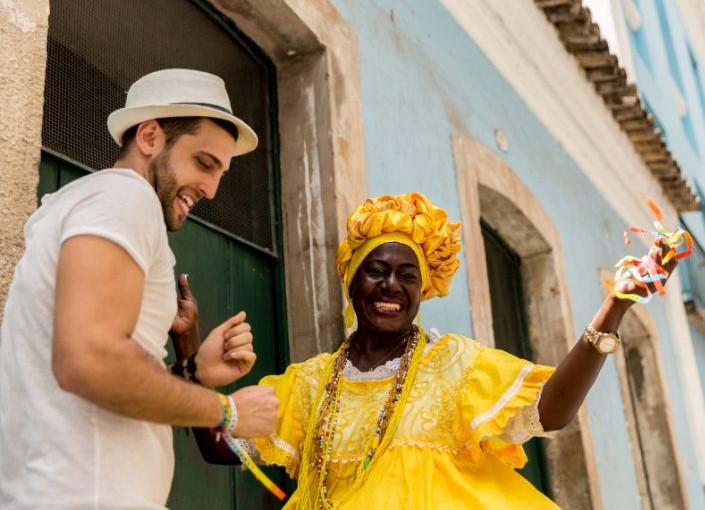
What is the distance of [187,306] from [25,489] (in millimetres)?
998

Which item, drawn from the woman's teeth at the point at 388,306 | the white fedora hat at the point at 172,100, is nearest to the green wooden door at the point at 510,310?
the woman's teeth at the point at 388,306

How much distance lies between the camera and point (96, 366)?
154 centimetres

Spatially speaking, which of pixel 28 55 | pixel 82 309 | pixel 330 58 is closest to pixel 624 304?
pixel 82 309

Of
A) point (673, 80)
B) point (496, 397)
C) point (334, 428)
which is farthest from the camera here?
point (673, 80)

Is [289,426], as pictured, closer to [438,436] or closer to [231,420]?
[438,436]

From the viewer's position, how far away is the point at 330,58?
4.02m

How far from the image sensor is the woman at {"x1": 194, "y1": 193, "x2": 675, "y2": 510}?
2.59 metres

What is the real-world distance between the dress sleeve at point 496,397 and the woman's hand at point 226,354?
0.82 meters

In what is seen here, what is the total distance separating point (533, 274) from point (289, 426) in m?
3.88

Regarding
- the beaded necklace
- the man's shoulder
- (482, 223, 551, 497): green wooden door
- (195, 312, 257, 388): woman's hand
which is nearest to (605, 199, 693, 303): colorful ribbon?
the beaded necklace

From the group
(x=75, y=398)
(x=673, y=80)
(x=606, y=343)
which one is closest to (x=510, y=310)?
(x=606, y=343)

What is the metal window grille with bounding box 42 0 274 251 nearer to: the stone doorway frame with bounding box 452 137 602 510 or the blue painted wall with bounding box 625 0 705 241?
the stone doorway frame with bounding box 452 137 602 510

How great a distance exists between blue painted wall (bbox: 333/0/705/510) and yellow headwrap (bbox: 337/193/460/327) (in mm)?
957

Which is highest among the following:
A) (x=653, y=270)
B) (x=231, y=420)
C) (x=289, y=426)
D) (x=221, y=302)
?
(x=221, y=302)
